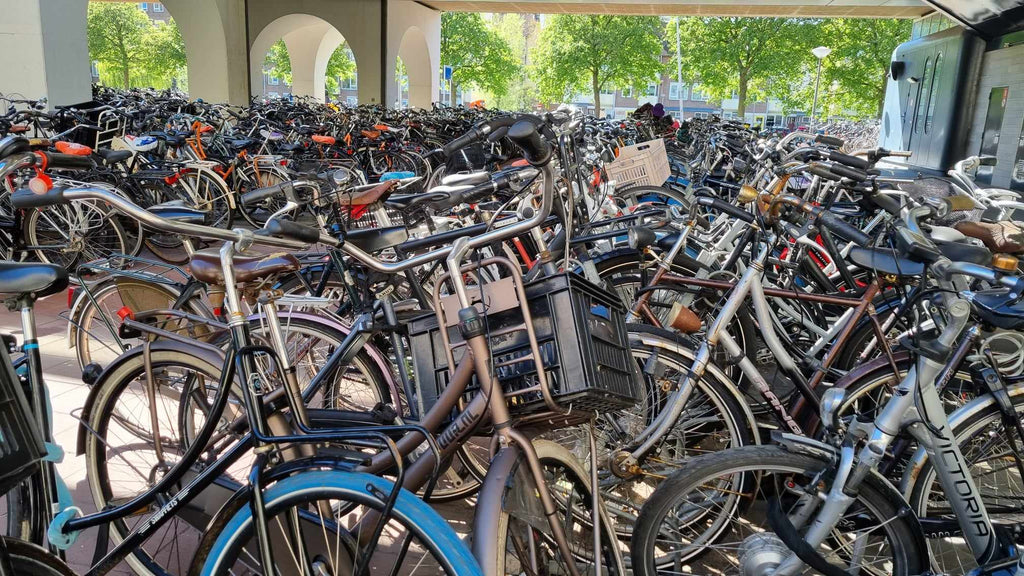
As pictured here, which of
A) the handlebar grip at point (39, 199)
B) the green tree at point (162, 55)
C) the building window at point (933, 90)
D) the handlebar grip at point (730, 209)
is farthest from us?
the green tree at point (162, 55)

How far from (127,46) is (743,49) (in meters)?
32.4

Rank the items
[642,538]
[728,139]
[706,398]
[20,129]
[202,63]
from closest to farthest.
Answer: [642,538] < [706,398] < [20,129] < [728,139] < [202,63]

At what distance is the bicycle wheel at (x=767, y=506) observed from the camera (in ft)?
5.97

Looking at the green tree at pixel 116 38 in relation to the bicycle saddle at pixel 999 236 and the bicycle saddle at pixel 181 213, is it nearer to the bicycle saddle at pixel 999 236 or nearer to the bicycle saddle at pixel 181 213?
the bicycle saddle at pixel 181 213

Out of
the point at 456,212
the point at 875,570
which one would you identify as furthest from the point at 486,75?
the point at 875,570

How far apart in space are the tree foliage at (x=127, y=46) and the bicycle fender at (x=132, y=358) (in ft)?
136

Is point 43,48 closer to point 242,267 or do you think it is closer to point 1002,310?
point 242,267

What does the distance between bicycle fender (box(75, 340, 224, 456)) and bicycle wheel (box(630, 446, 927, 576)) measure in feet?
4.32

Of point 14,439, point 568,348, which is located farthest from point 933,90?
point 14,439

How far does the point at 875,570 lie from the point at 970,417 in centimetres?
56

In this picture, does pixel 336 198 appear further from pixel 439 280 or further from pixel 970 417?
pixel 970 417

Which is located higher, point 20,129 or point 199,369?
point 20,129

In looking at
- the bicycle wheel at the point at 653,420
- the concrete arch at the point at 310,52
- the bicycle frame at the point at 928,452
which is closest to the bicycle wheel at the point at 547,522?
the bicycle wheel at the point at 653,420

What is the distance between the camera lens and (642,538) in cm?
194
